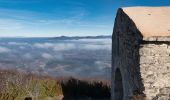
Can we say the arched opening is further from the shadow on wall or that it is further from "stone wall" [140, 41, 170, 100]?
"stone wall" [140, 41, 170, 100]

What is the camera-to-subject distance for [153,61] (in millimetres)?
10258

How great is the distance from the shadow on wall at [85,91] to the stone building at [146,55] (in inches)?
239

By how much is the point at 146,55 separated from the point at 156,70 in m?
0.46

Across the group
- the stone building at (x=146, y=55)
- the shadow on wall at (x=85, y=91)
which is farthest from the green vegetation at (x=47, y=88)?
the stone building at (x=146, y=55)

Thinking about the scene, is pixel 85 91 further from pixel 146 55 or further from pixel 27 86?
pixel 146 55

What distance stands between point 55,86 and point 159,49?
8.37 meters

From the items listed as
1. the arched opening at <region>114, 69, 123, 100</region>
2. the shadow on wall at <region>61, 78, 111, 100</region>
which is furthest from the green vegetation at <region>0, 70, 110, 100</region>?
the arched opening at <region>114, 69, 123, 100</region>

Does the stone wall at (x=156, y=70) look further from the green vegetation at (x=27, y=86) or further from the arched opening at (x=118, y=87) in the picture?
the green vegetation at (x=27, y=86)

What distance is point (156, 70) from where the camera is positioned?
10.2 m

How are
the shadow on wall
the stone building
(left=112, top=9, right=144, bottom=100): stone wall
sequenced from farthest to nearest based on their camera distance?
the shadow on wall
(left=112, top=9, right=144, bottom=100): stone wall
the stone building

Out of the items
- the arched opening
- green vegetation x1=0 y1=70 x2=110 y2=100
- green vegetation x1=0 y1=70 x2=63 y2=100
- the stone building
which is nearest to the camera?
the stone building

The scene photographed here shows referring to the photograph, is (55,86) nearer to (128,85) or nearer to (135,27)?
(128,85)

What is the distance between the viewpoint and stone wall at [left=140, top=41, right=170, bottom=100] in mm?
10211

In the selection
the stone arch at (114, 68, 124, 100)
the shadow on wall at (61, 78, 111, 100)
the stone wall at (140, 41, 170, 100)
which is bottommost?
the shadow on wall at (61, 78, 111, 100)
